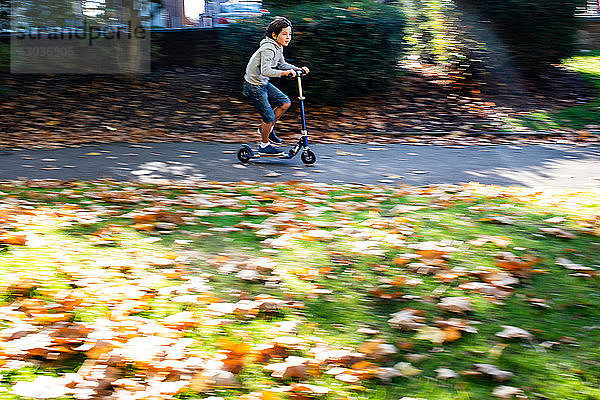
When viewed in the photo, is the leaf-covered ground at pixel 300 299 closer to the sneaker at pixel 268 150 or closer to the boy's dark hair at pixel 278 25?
the sneaker at pixel 268 150

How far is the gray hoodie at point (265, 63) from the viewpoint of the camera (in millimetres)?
8133

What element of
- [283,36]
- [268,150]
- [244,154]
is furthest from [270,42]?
[244,154]

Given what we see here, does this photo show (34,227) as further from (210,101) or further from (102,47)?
(102,47)

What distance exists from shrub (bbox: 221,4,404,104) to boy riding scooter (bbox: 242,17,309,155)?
3.64m

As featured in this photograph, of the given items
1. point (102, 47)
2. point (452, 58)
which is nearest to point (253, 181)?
point (452, 58)

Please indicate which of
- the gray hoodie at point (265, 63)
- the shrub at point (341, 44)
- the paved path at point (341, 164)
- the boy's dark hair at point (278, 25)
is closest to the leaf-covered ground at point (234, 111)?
the shrub at point (341, 44)

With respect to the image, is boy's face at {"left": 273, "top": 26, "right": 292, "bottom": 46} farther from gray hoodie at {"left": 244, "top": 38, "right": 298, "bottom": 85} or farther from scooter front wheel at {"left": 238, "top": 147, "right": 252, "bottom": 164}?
scooter front wheel at {"left": 238, "top": 147, "right": 252, "bottom": 164}

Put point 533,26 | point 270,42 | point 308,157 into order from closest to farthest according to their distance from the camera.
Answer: point 270,42 < point 308,157 < point 533,26

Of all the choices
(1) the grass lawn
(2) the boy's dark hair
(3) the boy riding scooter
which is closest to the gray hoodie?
(3) the boy riding scooter

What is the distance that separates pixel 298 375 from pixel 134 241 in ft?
7.84

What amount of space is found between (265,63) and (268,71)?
115mm

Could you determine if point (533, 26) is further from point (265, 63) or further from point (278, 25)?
point (265, 63)

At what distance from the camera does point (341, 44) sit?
39.8 feet

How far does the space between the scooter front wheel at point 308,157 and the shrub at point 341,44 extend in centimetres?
385
